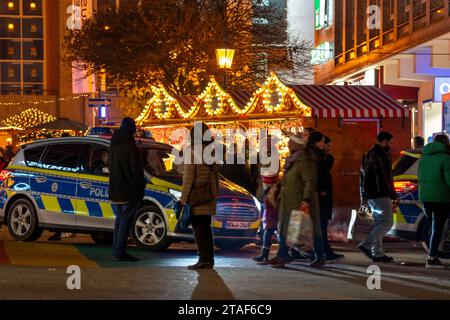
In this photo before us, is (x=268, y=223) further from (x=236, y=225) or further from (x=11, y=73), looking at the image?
(x=11, y=73)

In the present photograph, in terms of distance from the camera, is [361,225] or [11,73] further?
[11,73]

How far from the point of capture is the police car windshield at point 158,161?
1478 centimetres

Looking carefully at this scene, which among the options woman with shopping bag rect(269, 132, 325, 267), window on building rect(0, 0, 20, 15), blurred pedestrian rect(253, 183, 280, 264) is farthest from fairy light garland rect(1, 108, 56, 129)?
woman with shopping bag rect(269, 132, 325, 267)

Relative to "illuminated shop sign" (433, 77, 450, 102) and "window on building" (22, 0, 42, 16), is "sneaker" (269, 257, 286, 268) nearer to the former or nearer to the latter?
"illuminated shop sign" (433, 77, 450, 102)

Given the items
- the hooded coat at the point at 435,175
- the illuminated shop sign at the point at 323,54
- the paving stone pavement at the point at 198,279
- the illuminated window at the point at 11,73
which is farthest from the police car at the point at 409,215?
the illuminated window at the point at 11,73

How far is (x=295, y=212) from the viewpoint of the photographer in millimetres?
11734

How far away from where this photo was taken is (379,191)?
13.1 metres

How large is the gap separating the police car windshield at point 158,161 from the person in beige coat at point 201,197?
311 centimetres

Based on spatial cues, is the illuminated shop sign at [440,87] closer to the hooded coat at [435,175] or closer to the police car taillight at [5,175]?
the police car taillight at [5,175]

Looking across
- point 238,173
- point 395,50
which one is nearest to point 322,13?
point 395,50

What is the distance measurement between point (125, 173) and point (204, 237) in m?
1.55

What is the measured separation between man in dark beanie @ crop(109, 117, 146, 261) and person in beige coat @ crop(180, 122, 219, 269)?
1.19 m
